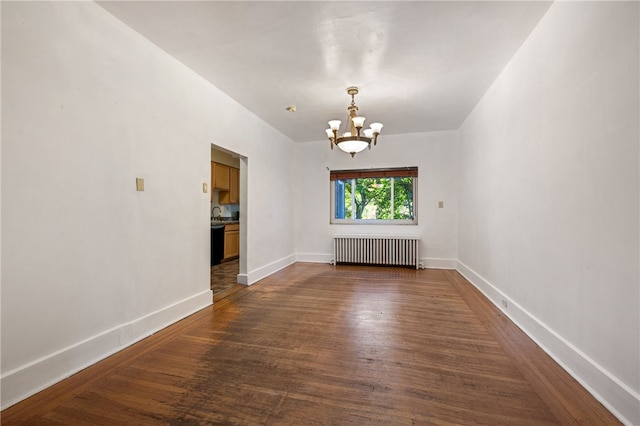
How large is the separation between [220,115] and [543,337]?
13.6ft

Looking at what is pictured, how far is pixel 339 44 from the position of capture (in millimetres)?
2584

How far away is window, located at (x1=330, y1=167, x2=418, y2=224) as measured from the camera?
5.96 m

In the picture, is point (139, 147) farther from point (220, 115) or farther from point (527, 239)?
point (527, 239)

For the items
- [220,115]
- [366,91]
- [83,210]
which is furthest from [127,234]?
[366,91]

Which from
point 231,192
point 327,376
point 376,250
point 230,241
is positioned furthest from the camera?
point 231,192

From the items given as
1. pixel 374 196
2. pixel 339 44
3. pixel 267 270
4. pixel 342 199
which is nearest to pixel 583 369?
pixel 339 44

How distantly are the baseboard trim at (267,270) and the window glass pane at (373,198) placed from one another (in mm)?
1819

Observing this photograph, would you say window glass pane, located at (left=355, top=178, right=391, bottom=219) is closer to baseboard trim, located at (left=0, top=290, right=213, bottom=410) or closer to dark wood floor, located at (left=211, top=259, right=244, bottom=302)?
dark wood floor, located at (left=211, top=259, right=244, bottom=302)

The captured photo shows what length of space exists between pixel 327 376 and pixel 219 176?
17.8 feet

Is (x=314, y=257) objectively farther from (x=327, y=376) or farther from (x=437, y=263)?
(x=327, y=376)

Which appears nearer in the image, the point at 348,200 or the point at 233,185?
the point at 348,200

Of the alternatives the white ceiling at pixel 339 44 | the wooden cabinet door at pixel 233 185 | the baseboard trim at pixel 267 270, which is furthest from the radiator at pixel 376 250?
the wooden cabinet door at pixel 233 185

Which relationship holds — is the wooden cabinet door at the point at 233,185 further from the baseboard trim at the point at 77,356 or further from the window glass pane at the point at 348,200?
the baseboard trim at the point at 77,356

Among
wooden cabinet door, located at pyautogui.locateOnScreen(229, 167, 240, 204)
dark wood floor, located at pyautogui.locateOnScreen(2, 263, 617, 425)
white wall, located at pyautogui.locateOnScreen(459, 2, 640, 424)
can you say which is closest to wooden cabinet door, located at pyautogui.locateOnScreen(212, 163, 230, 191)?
wooden cabinet door, located at pyautogui.locateOnScreen(229, 167, 240, 204)
